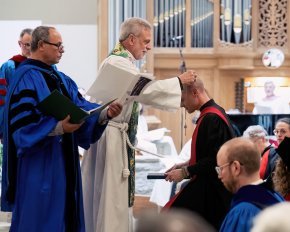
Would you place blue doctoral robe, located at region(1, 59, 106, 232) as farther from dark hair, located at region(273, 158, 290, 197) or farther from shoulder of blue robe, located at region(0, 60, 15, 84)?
shoulder of blue robe, located at region(0, 60, 15, 84)

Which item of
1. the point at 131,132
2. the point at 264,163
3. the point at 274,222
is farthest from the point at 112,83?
the point at 274,222

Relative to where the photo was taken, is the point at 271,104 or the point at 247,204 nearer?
the point at 247,204

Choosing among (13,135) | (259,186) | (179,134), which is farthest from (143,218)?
(179,134)

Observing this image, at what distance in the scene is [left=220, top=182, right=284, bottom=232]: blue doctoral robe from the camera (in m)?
2.90

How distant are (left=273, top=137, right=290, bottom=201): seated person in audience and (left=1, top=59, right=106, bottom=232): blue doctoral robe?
1.13 metres

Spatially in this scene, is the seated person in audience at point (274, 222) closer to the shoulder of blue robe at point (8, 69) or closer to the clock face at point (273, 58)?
the shoulder of blue robe at point (8, 69)

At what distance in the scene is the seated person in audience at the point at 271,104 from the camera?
11.3 metres

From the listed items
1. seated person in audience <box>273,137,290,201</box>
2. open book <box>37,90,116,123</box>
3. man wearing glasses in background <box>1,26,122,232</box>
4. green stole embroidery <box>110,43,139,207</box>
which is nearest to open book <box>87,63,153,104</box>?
man wearing glasses in background <box>1,26,122,232</box>

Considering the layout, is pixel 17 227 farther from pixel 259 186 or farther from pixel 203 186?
pixel 259 186

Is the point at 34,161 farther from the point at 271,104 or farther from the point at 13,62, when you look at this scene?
the point at 271,104

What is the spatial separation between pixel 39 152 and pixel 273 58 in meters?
8.52

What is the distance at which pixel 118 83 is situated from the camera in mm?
4023

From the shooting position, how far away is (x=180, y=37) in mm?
11867

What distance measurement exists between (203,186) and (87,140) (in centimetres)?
72
